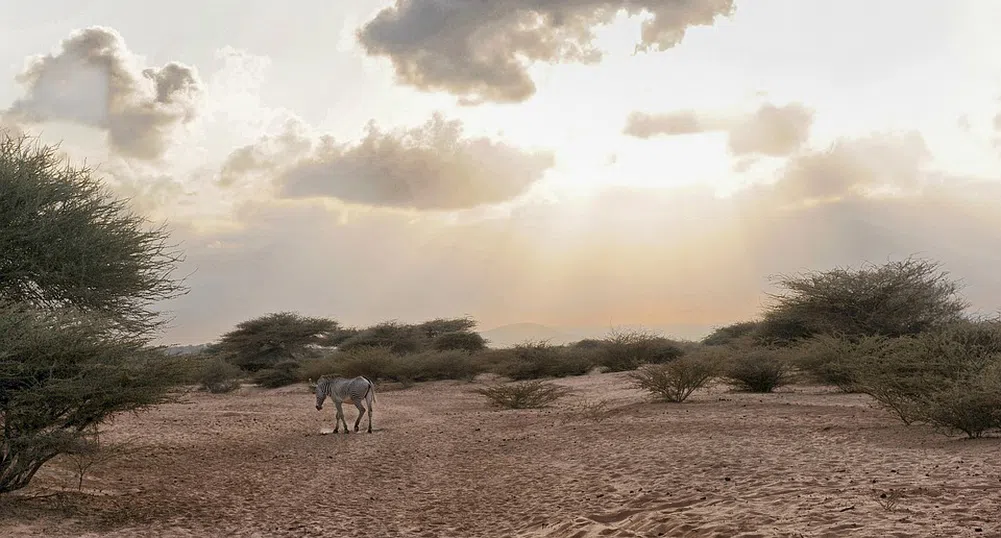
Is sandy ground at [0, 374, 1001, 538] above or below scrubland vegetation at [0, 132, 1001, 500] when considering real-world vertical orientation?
below

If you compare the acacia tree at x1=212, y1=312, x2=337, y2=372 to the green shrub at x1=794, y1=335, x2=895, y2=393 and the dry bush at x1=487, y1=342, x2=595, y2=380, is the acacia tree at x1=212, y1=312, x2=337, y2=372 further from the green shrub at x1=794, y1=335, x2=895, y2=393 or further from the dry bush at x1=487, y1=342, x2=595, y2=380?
the green shrub at x1=794, y1=335, x2=895, y2=393

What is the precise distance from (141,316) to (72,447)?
536 cm

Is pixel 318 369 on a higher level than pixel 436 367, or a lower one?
higher

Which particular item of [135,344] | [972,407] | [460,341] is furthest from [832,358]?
[460,341]

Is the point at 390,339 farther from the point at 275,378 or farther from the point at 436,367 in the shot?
the point at 436,367

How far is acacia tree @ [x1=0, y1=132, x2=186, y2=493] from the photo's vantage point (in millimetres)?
7223

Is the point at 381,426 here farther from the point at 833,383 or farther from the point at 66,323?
the point at 833,383

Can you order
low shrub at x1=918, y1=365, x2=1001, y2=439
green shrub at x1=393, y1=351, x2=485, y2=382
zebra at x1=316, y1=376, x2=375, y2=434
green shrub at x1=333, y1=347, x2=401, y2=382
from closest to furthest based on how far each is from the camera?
low shrub at x1=918, y1=365, x2=1001, y2=439 → zebra at x1=316, y1=376, x2=375, y2=434 → green shrub at x1=333, y1=347, x2=401, y2=382 → green shrub at x1=393, y1=351, x2=485, y2=382

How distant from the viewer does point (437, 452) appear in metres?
11.6

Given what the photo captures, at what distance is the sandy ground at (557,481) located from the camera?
574 centimetres

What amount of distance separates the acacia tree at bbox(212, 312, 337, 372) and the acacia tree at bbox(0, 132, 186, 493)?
25.2 meters

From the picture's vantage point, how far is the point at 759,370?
18547 millimetres

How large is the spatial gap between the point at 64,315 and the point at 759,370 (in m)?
16.4

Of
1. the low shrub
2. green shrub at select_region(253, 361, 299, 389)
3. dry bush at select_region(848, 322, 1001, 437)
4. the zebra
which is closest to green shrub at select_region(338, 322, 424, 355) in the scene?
green shrub at select_region(253, 361, 299, 389)
